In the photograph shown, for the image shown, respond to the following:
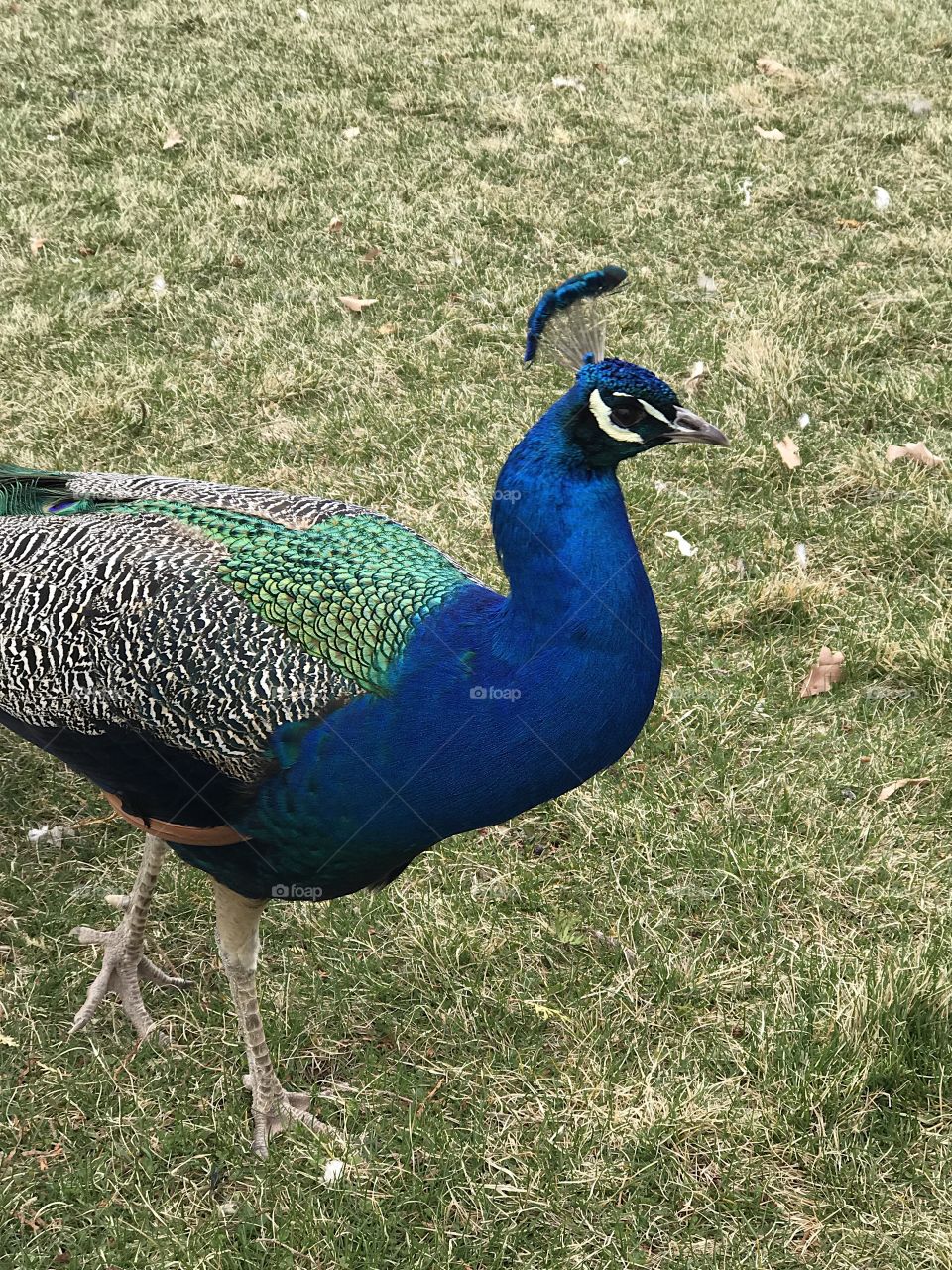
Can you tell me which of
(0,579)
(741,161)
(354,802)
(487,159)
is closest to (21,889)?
(0,579)

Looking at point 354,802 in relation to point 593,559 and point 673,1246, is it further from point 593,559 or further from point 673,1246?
point 673,1246

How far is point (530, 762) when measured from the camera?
195 cm

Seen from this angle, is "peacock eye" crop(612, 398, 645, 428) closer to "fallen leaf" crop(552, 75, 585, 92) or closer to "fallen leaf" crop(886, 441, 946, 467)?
"fallen leaf" crop(886, 441, 946, 467)

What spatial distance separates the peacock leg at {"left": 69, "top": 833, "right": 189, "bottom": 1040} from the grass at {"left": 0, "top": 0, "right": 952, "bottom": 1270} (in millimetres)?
77

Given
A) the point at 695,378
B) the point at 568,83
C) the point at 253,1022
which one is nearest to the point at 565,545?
the point at 253,1022

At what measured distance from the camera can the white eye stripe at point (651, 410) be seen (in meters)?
1.93

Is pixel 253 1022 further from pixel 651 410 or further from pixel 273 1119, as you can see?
pixel 651 410

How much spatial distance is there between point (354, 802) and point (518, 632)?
40cm

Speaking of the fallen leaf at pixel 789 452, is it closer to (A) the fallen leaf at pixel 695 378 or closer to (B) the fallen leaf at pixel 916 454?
(B) the fallen leaf at pixel 916 454

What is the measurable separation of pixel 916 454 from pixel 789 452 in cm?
44

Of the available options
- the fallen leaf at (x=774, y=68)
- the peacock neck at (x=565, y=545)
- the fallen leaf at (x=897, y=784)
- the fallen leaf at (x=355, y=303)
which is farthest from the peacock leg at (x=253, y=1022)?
the fallen leaf at (x=774, y=68)

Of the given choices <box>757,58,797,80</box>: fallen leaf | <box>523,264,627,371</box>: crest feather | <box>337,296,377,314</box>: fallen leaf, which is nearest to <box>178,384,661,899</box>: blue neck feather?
<box>523,264,627,371</box>: crest feather

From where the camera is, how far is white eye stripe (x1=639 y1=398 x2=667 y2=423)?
6.32 ft

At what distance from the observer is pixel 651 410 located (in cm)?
194
